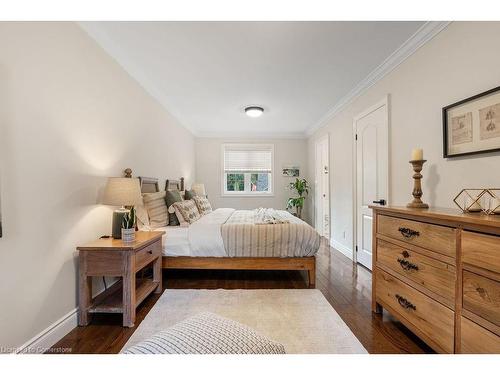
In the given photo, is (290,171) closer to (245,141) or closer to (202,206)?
→ (245,141)

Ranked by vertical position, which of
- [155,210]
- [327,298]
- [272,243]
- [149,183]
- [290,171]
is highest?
[290,171]

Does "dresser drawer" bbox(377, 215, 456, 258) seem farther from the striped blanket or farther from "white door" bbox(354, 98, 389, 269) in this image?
"white door" bbox(354, 98, 389, 269)

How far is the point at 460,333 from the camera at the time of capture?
127 cm

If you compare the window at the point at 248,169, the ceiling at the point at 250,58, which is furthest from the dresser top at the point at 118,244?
the window at the point at 248,169

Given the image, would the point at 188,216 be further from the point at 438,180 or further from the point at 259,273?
the point at 438,180

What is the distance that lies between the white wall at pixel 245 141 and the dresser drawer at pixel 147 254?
3730 mm

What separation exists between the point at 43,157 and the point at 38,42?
773 millimetres

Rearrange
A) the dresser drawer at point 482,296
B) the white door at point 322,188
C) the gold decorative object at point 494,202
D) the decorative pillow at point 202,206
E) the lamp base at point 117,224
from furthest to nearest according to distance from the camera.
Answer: the white door at point 322,188 < the decorative pillow at point 202,206 < the lamp base at point 117,224 < the gold decorative object at point 494,202 < the dresser drawer at point 482,296

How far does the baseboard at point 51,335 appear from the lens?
1489mm

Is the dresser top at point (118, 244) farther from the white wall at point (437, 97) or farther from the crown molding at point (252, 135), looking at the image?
the crown molding at point (252, 135)

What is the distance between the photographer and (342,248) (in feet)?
13.1

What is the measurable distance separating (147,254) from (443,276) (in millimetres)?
2227

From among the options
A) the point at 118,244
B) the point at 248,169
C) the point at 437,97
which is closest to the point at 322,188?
the point at 248,169
